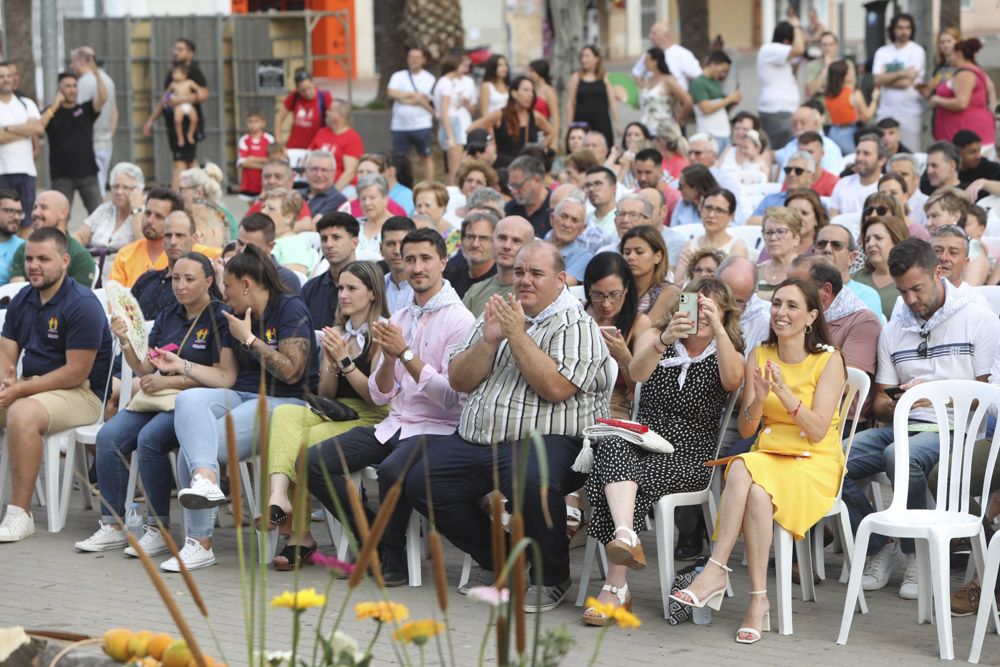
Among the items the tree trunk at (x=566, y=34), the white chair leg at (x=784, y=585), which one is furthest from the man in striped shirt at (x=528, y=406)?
the tree trunk at (x=566, y=34)

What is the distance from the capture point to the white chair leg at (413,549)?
21.1ft

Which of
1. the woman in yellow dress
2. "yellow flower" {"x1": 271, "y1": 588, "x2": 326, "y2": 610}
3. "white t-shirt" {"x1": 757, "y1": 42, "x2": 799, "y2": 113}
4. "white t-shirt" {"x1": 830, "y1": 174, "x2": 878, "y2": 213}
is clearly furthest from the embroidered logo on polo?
"white t-shirt" {"x1": 757, "y1": 42, "x2": 799, "y2": 113}

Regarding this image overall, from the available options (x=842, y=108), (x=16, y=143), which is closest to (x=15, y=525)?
(x=16, y=143)

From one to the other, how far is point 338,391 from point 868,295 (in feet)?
8.04

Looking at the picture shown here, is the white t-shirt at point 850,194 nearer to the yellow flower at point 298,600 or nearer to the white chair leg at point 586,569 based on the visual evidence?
the white chair leg at point 586,569

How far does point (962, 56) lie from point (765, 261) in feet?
21.7

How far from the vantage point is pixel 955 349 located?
6.39 meters

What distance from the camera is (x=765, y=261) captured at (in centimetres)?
845

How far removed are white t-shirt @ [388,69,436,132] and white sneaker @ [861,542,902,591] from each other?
36.2 ft

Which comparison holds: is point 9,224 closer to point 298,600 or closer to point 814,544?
point 814,544

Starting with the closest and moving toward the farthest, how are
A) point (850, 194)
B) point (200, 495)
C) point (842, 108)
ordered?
point (200, 495) → point (850, 194) → point (842, 108)

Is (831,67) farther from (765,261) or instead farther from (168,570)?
(168,570)

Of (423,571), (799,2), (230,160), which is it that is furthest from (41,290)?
(799,2)

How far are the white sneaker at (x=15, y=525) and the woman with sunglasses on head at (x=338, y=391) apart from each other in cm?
126
